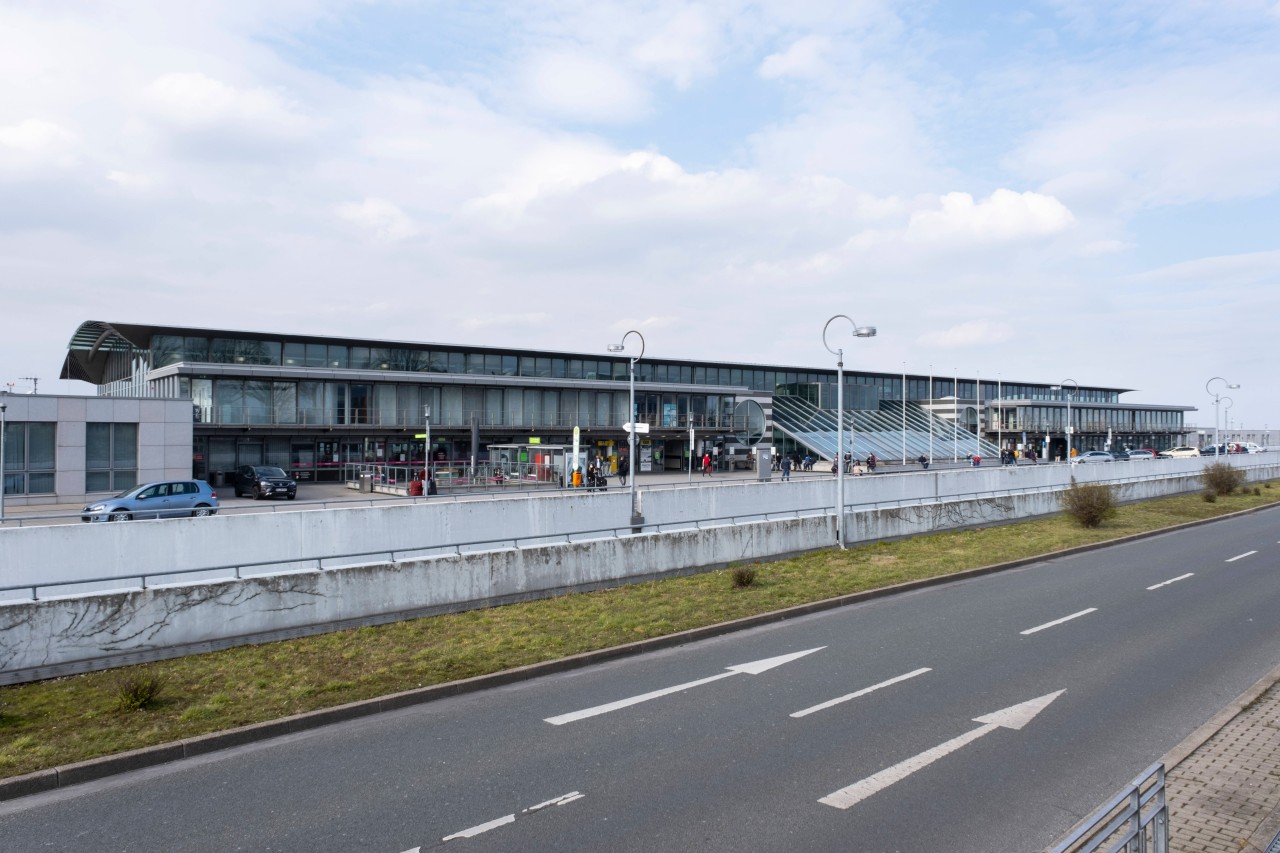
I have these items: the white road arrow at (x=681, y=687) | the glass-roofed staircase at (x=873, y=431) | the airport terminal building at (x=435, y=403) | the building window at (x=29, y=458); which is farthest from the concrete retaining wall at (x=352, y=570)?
the glass-roofed staircase at (x=873, y=431)

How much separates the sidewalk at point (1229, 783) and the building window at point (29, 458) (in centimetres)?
3974

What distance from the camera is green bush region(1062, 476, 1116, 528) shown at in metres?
26.3

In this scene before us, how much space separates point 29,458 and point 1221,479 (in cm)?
5105

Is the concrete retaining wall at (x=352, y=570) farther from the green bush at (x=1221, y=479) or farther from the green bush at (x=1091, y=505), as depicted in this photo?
the green bush at (x=1221, y=479)

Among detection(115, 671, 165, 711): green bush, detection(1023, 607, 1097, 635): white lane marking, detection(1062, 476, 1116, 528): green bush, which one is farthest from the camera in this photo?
detection(1062, 476, 1116, 528): green bush

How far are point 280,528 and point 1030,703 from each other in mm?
11965

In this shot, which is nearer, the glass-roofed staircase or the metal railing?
the metal railing

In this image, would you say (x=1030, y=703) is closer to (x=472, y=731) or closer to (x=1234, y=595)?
(x=472, y=731)

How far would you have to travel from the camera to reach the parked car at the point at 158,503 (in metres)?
27.9

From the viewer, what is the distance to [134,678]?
9500 mm

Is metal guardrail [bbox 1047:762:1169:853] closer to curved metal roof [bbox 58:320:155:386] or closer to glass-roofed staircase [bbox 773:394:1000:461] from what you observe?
curved metal roof [bbox 58:320:155:386]

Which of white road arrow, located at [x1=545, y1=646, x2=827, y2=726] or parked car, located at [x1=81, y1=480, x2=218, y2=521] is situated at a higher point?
parked car, located at [x1=81, y1=480, x2=218, y2=521]

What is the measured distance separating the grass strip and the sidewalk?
6596 millimetres

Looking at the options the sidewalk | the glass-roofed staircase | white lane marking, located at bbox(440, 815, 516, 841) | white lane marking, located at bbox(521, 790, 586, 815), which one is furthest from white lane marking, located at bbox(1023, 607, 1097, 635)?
the glass-roofed staircase
